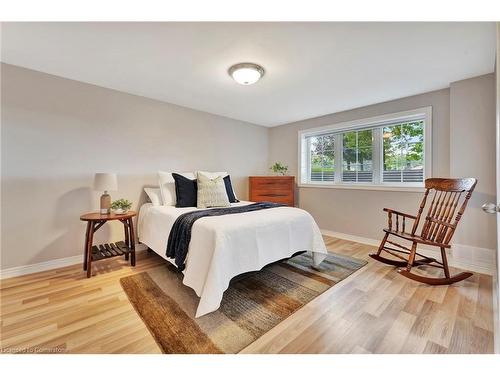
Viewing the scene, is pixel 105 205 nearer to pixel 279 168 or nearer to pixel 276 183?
pixel 276 183

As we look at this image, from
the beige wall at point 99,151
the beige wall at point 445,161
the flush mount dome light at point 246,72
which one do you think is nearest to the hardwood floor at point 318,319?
the beige wall at point 99,151

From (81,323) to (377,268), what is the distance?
2741 millimetres

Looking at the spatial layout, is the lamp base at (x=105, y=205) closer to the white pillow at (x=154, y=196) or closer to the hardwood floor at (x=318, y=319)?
the white pillow at (x=154, y=196)

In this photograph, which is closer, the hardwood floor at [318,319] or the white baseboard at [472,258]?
the hardwood floor at [318,319]

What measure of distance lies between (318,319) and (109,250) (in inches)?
89.8

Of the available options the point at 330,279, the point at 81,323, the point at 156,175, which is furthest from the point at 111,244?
the point at 330,279

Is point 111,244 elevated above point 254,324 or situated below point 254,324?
above

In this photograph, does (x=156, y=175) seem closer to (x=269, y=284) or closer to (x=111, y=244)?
(x=111, y=244)

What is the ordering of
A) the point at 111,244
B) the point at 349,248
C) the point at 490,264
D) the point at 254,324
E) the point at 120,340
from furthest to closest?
the point at 349,248 → the point at 111,244 → the point at 490,264 → the point at 254,324 → the point at 120,340

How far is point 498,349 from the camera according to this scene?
1.23 m

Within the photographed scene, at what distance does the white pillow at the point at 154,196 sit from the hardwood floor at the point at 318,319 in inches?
36.9

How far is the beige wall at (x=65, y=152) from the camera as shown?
2.23 m

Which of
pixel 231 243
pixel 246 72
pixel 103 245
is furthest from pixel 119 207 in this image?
pixel 246 72

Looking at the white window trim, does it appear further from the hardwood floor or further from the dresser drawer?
the hardwood floor
